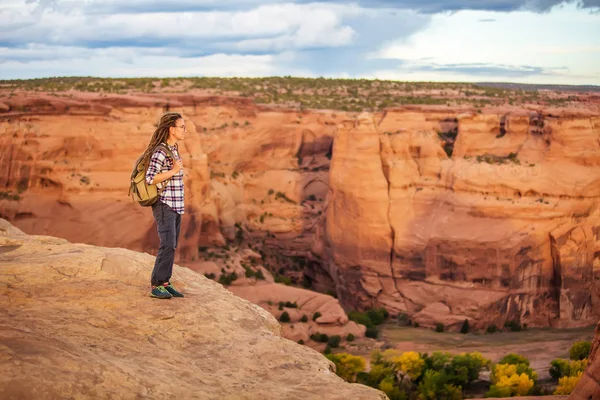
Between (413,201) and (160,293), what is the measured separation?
30.2m

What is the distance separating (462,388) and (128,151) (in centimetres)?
1765

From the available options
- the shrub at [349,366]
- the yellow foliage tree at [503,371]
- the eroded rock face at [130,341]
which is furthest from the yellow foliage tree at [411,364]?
the eroded rock face at [130,341]

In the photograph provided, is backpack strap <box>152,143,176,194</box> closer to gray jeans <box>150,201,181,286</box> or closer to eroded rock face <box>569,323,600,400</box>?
gray jeans <box>150,201,181,286</box>

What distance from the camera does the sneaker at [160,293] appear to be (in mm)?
9922

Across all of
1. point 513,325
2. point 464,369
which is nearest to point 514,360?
point 464,369

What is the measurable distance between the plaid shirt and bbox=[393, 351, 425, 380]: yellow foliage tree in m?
18.7

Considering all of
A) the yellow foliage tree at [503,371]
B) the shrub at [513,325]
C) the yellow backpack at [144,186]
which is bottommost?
the shrub at [513,325]

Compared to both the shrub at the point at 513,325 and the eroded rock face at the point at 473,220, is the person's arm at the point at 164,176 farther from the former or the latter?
the shrub at the point at 513,325

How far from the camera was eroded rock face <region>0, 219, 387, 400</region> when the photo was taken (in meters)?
6.70

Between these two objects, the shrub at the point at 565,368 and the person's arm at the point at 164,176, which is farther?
the shrub at the point at 565,368

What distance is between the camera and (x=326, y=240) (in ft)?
140

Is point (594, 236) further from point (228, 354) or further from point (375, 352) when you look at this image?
point (228, 354)

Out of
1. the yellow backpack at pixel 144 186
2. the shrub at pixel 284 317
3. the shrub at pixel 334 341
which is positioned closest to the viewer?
the yellow backpack at pixel 144 186

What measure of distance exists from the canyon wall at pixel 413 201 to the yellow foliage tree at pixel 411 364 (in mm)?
8394
